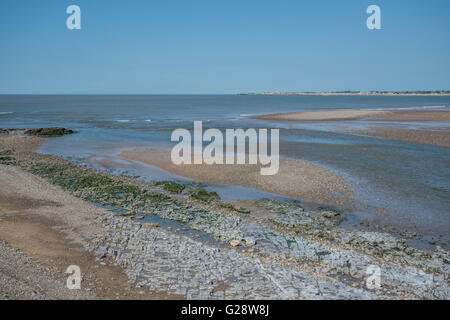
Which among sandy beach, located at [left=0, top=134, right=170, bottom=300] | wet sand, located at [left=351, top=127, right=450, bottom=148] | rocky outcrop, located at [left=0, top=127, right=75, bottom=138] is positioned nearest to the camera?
sandy beach, located at [left=0, top=134, right=170, bottom=300]

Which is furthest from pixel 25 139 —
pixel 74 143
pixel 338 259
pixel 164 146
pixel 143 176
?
pixel 338 259

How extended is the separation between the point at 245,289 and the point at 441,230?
8661mm

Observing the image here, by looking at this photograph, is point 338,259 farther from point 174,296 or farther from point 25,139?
point 25,139

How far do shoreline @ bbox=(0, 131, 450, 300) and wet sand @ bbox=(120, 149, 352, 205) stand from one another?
6.57ft

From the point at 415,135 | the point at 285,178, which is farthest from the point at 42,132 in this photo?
the point at 415,135

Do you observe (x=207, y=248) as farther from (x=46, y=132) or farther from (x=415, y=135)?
(x=46, y=132)

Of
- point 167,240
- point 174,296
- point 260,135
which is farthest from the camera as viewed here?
point 260,135

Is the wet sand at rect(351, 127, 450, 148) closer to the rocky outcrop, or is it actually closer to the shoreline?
the shoreline

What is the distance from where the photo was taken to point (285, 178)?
63.6ft

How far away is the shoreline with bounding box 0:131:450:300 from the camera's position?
8.59 meters

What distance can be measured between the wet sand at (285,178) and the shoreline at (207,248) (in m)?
2.00

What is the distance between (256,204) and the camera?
50.4ft

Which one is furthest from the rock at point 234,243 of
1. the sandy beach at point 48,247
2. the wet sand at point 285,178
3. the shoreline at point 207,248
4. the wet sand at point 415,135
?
the wet sand at point 415,135

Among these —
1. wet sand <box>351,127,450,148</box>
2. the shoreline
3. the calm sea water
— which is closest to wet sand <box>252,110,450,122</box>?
the calm sea water
